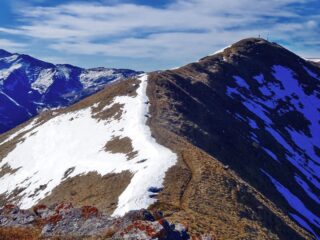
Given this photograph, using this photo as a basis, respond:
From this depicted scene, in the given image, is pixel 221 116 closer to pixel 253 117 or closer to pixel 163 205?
pixel 253 117

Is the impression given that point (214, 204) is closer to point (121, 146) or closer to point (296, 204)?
point (121, 146)

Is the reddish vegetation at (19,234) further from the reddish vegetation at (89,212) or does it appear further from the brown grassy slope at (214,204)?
the brown grassy slope at (214,204)

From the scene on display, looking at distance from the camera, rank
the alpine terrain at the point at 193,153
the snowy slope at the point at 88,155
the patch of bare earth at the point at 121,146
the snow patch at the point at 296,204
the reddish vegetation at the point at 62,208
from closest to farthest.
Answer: the reddish vegetation at the point at 62,208, the alpine terrain at the point at 193,153, the snowy slope at the point at 88,155, the patch of bare earth at the point at 121,146, the snow patch at the point at 296,204

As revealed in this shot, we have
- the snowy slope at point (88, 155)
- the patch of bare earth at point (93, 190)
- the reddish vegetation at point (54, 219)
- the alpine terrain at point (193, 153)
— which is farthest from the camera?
the snowy slope at point (88, 155)

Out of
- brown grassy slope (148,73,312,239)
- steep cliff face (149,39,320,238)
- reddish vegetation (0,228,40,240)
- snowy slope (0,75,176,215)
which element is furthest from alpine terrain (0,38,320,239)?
reddish vegetation (0,228,40,240)

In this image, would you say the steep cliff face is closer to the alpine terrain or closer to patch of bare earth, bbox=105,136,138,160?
the alpine terrain

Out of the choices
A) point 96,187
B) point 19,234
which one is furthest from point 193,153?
point 19,234

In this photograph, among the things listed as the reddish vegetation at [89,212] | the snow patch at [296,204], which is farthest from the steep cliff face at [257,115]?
the reddish vegetation at [89,212]
